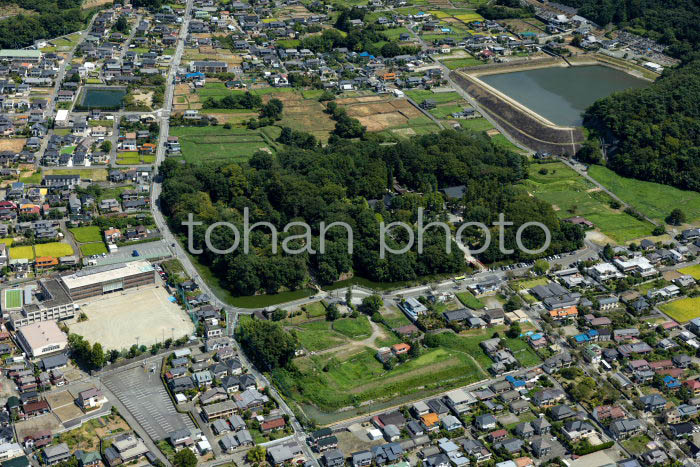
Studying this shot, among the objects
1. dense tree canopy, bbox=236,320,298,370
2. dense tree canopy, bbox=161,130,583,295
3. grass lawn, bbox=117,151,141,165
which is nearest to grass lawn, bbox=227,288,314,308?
dense tree canopy, bbox=161,130,583,295

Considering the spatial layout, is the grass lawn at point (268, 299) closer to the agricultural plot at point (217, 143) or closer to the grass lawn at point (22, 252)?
Result: the grass lawn at point (22, 252)

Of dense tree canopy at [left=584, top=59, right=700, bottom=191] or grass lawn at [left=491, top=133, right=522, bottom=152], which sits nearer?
dense tree canopy at [left=584, top=59, right=700, bottom=191]

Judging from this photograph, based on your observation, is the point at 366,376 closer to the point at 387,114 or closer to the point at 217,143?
the point at 217,143

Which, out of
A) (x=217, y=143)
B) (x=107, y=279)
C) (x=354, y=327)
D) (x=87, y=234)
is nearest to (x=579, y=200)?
(x=354, y=327)

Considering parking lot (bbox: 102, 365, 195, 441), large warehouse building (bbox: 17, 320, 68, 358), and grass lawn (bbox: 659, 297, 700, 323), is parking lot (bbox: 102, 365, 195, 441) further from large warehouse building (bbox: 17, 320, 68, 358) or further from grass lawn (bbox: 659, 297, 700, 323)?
grass lawn (bbox: 659, 297, 700, 323)

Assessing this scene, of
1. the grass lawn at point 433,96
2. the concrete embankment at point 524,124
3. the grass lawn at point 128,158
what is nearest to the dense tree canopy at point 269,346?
the grass lawn at point 128,158
